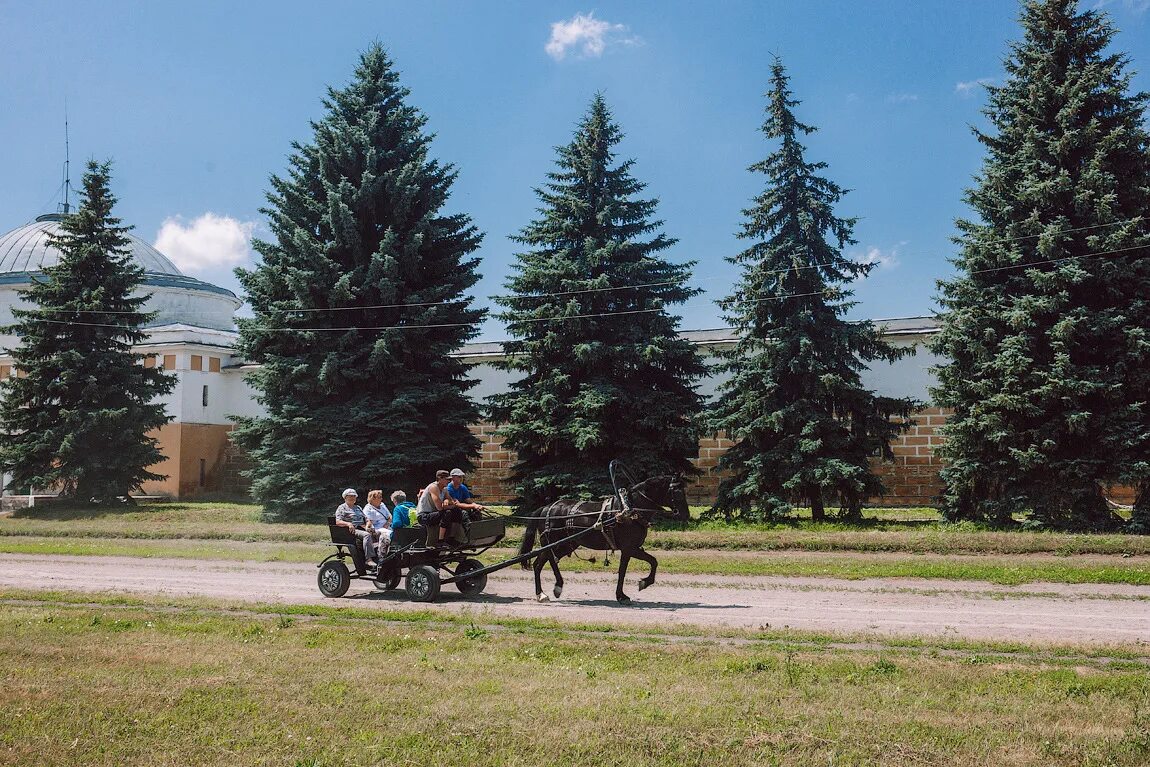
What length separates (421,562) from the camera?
14.5 meters

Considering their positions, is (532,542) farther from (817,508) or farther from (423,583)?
(817,508)

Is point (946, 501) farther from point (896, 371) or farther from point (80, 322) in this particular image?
point (80, 322)

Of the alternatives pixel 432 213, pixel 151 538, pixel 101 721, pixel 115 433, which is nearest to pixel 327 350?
pixel 432 213

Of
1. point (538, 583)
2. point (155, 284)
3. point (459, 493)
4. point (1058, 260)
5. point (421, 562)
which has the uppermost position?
point (155, 284)

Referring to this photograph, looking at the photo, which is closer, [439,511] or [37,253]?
[439,511]

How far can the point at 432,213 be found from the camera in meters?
30.5

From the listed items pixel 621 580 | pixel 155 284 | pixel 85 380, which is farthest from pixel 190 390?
pixel 621 580

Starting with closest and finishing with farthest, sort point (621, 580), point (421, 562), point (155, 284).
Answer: point (621, 580), point (421, 562), point (155, 284)

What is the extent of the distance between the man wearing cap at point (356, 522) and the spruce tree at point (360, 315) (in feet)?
42.8

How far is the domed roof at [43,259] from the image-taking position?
1943 inches

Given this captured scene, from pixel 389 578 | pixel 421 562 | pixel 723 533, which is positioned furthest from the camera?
pixel 723 533

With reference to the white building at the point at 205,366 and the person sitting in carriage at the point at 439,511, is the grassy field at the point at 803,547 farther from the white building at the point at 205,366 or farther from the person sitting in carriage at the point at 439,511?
the white building at the point at 205,366

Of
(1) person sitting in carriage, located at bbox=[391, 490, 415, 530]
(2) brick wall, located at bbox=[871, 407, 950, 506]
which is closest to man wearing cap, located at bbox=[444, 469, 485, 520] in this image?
(1) person sitting in carriage, located at bbox=[391, 490, 415, 530]

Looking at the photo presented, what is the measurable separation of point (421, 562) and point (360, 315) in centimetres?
1735
